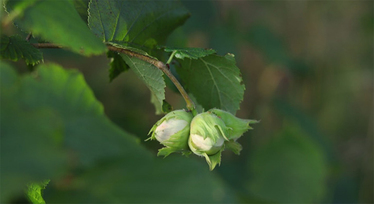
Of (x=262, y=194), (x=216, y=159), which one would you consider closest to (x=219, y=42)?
(x=262, y=194)

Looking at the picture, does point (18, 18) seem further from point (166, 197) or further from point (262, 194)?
point (262, 194)

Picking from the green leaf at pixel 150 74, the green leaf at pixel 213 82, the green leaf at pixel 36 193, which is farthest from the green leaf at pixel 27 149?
the green leaf at pixel 213 82

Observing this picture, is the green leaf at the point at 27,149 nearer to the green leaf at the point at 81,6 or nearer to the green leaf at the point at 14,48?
the green leaf at the point at 14,48

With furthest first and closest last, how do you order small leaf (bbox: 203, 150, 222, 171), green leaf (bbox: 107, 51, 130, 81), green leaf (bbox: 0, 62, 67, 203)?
1. green leaf (bbox: 107, 51, 130, 81)
2. small leaf (bbox: 203, 150, 222, 171)
3. green leaf (bbox: 0, 62, 67, 203)

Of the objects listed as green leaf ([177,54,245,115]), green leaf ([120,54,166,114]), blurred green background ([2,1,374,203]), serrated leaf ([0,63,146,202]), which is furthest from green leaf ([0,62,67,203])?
blurred green background ([2,1,374,203])

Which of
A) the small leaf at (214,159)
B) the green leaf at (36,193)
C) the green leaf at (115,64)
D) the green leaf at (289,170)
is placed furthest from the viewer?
the green leaf at (289,170)

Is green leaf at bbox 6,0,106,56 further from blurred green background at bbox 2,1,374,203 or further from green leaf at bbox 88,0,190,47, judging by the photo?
blurred green background at bbox 2,1,374,203

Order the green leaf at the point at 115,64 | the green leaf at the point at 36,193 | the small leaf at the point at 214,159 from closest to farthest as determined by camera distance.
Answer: the green leaf at the point at 36,193, the small leaf at the point at 214,159, the green leaf at the point at 115,64

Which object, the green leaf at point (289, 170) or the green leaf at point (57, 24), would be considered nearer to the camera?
the green leaf at point (57, 24)
